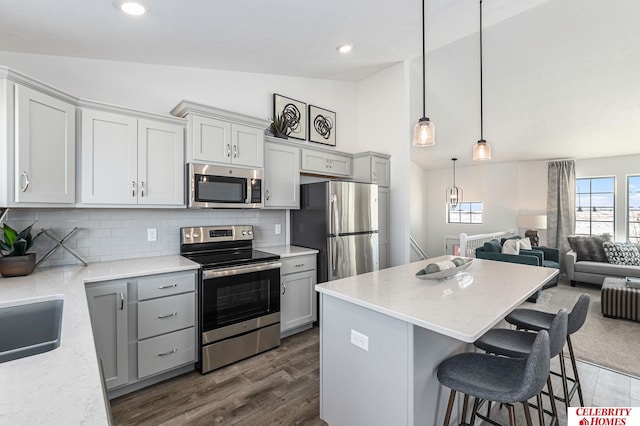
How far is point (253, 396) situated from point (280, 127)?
104 inches

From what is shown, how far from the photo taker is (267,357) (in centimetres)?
274

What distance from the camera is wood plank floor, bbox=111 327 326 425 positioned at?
6.43 ft

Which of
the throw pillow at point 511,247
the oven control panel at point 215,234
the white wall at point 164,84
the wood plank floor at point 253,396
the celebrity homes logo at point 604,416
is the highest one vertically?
the white wall at point 164,84

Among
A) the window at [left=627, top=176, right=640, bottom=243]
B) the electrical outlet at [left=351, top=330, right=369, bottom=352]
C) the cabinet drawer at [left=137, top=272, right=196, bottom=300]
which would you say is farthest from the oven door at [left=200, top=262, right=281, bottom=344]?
the window at [left=627, top=176, right=640, bottom=243]

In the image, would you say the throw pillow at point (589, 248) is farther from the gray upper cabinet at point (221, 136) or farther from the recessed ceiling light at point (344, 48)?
the gray upper cabinet at point (221, 136)

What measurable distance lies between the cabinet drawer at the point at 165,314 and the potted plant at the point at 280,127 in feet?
6.37

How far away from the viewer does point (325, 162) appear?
378cm

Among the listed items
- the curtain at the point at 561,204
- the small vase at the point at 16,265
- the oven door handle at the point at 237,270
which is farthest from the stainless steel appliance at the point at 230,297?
the curtain at the point at 561,204

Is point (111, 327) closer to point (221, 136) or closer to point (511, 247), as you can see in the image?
point (221, 136)

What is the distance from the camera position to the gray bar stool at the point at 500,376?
4.03 ft

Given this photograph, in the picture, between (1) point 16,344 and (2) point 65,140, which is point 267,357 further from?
(2) point 65,140

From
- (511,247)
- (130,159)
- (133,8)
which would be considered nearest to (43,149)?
(130,159)

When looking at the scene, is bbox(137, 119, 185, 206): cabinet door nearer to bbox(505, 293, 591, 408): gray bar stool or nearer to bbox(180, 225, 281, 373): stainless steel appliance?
bbox(180, 225, 281, 373): stainless steel appliance

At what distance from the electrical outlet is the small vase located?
85.8 inches
